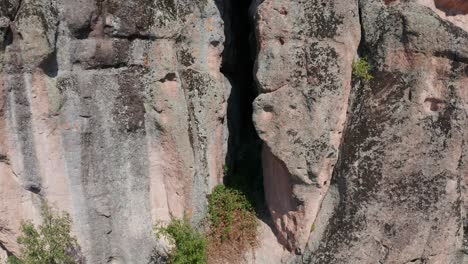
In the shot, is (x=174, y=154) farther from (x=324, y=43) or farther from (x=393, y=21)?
(x=393, y=21)

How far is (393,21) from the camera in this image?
17.8 ft

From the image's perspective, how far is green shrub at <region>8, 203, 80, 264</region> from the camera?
5191 mm

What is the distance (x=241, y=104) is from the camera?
7.16 metres

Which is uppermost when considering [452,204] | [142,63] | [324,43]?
[324,43]

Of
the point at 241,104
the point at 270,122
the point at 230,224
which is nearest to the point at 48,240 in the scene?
the point at 230,224

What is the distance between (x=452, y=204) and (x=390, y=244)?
0.93 meters

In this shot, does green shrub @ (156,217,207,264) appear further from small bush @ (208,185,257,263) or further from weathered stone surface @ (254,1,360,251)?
weathered stone surface @ (254,1,360,251)

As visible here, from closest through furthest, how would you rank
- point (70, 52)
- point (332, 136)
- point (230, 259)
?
point (70, 52) → point (332, 136) → point (230, 259)

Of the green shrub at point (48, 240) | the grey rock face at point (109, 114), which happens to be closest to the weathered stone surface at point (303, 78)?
the grey rock face at point (109, 114)

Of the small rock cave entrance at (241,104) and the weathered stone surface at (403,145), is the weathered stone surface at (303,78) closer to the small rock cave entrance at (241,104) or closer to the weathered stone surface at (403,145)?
the weathered stone surface at (403,145)

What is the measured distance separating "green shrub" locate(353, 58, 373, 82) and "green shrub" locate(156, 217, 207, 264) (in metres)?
2.83

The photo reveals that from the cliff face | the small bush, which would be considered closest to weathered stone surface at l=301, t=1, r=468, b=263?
the cliff face

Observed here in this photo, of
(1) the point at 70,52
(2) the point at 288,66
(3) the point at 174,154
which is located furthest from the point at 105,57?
(2) the point at 288,66

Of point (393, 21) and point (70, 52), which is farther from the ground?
point (393, 21)
